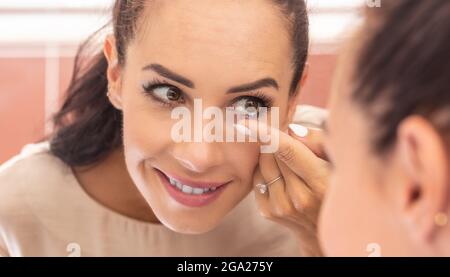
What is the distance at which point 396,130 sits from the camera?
14.9 inches

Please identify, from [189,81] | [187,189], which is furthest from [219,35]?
[187,189]

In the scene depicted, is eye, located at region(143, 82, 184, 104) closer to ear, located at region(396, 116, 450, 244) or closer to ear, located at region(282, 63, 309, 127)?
ear, located at region(282, 63, 309, 127)

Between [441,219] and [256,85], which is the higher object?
[256,85]

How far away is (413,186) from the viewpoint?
0.38 m

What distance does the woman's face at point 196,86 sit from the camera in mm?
575

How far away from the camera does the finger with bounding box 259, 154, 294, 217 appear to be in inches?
24.8

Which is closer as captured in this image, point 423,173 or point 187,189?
point 423,173

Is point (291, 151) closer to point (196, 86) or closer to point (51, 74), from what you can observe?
point (196, 86)

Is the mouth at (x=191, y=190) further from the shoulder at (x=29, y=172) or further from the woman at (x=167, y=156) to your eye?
the shoulder at (x=29, y=172)

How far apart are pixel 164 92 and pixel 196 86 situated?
4 cm

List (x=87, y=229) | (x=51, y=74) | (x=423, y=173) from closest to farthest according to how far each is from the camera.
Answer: (x=423, y=173), (x=87, y=229), (x=51, y=74)

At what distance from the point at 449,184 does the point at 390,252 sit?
76 millimetres
